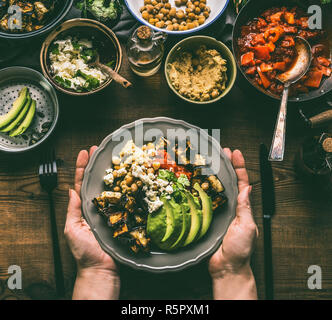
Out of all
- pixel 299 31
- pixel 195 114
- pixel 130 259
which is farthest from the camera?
pixel 195 114

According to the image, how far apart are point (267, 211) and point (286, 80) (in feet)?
2.60

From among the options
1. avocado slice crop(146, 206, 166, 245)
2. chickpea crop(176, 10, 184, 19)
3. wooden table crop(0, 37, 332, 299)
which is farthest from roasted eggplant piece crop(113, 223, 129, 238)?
chickpea crop(176, 10, 184, 19)

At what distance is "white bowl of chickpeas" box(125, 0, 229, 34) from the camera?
2.06 meters

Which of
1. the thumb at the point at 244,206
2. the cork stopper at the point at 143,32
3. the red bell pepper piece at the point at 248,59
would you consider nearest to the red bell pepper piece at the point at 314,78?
the red bell pepper piece at the point at 248,59

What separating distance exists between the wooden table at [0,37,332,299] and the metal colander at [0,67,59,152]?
0.08 m

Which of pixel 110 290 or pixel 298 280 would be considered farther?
pixel 298 280

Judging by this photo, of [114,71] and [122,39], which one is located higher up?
[122,39]

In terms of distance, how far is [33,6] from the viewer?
1950 millimetres

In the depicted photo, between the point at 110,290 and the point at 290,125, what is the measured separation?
1.51 meters

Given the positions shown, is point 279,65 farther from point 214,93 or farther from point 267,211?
point 267,211

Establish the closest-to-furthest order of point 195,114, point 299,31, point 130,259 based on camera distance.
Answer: point 130,259
point 299,31
point 195,114

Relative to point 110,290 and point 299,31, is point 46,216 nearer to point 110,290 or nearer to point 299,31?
point 110,290

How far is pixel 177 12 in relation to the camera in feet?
6.97
